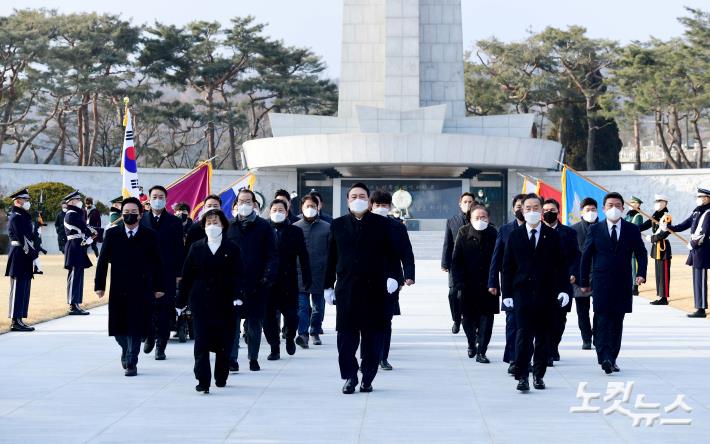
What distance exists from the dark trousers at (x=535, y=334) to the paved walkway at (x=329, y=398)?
291 millimetres

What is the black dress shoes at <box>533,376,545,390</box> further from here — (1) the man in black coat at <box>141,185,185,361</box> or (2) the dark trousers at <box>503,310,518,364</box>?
(1) the man in black coat at <box>141,185,185,361</box>

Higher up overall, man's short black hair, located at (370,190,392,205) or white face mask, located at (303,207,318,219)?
man's short black hair, located at (370,190,392,205)

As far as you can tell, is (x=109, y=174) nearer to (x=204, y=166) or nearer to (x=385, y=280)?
(x=204, y=166)

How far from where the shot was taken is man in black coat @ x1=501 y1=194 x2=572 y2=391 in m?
8.97

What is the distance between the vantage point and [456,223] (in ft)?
39.2

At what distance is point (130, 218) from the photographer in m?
9.91

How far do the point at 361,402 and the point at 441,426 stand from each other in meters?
1.12

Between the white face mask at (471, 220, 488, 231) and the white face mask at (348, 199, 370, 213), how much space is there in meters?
2.30

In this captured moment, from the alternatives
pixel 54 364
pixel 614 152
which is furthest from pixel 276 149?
pixel 54 364

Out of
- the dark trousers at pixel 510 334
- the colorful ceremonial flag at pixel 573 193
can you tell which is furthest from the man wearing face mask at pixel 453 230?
the colorful ceremonial flag at pixel 573 193

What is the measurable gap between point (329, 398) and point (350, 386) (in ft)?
0.84

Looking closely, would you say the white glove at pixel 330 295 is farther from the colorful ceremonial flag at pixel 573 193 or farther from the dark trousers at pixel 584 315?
the colorful ceremonial flag at pixel 573 193

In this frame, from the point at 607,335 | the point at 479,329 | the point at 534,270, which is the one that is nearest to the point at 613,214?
the point at 607,335

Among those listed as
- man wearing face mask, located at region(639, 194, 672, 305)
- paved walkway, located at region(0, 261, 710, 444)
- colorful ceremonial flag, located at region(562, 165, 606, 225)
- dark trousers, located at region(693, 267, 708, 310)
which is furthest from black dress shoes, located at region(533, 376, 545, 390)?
colorful ceremonial flag, located at region(562, 165, 606, 225)
